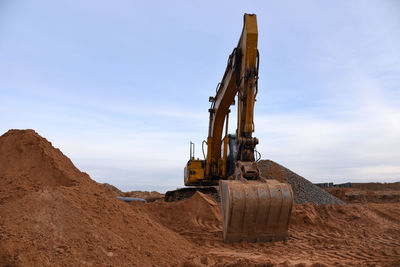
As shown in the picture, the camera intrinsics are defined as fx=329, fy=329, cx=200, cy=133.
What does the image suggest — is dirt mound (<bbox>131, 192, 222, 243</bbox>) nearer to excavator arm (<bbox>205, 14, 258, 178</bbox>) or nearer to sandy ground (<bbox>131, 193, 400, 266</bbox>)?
sandy ground (<bbox>131, 193, 400, 266</bbox>)

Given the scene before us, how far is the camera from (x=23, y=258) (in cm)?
333

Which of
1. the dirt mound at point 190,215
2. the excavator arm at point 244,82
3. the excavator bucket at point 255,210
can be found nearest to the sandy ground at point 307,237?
the dirt mound at point 190,215

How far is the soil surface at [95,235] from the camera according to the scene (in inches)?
146

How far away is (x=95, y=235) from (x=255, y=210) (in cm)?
264

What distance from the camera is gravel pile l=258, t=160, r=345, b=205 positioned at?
41.7ft

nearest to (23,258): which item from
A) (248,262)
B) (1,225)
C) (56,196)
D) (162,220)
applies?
(1,225)

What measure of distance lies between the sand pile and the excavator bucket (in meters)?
0.92

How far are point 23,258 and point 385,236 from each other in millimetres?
7151

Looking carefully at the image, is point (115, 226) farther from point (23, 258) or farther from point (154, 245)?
point (23, 258)

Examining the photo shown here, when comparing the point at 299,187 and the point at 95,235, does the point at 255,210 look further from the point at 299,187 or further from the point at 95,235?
the point at 299,187

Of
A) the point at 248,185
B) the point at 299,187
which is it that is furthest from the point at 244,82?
the point at 299,187

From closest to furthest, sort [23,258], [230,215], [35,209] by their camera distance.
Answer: [23,258] → [35,209] → [230,215]

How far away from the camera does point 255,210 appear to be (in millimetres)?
5504

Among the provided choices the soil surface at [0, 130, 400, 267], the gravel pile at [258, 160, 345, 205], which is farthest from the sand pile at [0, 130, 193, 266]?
the gravel pile at [258, 160, 345, 205]
